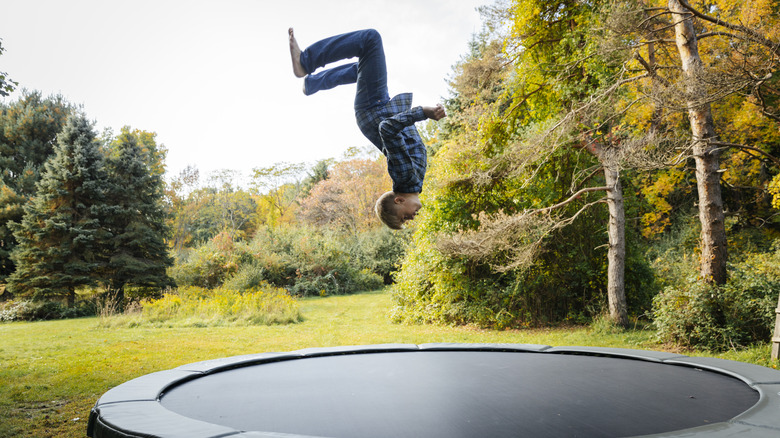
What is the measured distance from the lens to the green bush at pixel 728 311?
3.85 m

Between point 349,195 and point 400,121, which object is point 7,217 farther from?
point 400,121

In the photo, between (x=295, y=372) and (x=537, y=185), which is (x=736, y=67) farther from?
(x=295, y=372)

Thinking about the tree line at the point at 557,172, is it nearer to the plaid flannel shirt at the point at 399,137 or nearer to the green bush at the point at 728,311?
the green bush at the point at 728,311

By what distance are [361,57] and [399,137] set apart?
457 millimetres

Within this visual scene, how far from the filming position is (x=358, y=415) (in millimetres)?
1406

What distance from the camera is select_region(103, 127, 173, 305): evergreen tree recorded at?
8.73 meters

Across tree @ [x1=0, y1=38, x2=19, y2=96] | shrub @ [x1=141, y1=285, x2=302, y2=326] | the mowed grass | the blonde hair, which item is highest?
tree @ [x1=0, y1=38, x2=19, y2=96]

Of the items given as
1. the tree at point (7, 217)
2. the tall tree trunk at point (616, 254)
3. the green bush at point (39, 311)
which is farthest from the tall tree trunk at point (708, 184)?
the tree at point (7, 217)

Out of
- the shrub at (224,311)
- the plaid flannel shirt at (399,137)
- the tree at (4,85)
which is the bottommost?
the shrub at (224,311)

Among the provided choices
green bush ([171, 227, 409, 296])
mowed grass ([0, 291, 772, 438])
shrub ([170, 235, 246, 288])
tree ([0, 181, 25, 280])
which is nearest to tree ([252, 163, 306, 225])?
green bush ([171, 227, 409, 296])

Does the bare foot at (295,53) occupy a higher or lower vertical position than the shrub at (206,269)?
higher

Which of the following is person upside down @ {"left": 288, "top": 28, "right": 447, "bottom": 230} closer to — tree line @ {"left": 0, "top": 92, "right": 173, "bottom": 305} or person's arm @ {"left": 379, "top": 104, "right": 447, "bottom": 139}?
person's arm @ {"left": 379, "top": 104, "right": 447, "bottom": 139}

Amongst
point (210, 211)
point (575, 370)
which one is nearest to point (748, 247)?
point (575, 370)

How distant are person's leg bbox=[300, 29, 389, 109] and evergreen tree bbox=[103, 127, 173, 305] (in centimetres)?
786
